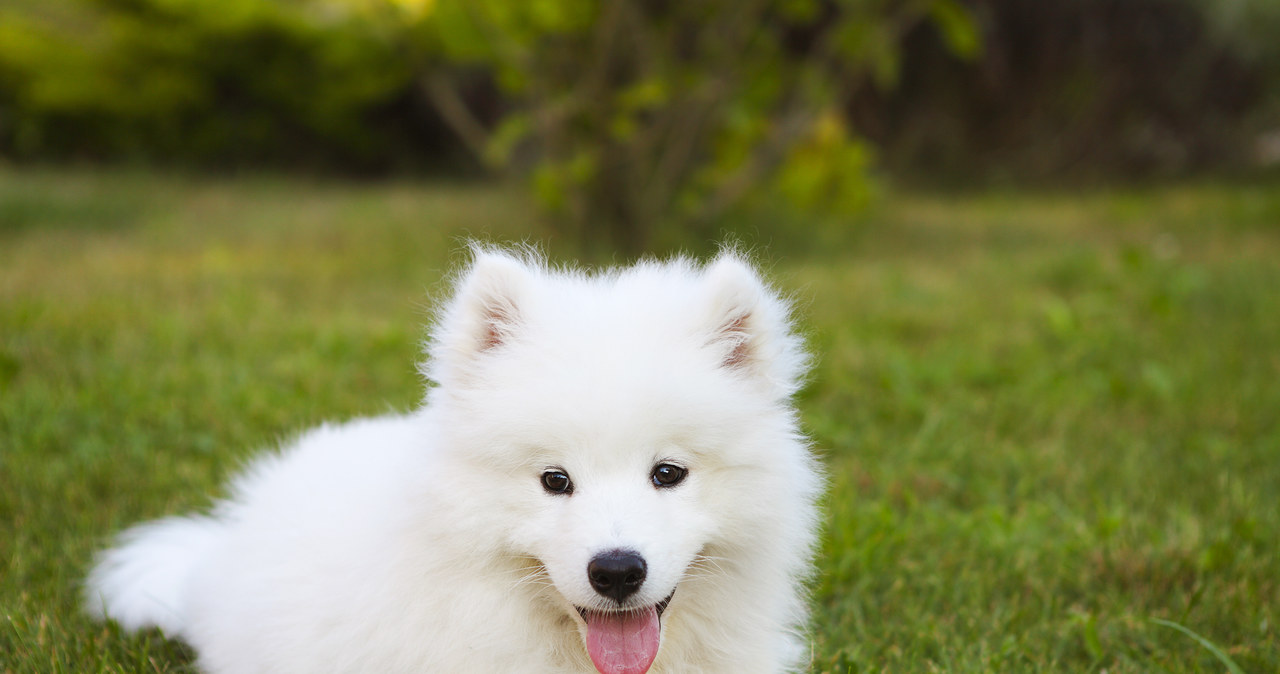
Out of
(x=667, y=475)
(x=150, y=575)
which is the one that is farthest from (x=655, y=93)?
(x=667, y=475)

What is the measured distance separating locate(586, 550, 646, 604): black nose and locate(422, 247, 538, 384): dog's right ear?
0.49 meters

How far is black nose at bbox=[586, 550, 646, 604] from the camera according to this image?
5.85 feet

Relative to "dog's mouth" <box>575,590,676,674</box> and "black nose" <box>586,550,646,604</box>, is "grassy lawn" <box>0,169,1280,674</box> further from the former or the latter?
"black nose" <box>586,550,646,604</box>

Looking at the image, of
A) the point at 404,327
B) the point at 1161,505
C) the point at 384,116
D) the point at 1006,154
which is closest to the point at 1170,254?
the point at 1161,505

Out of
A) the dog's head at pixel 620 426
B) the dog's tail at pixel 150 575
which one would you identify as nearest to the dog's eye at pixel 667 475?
the dog's head at pixel 620 426

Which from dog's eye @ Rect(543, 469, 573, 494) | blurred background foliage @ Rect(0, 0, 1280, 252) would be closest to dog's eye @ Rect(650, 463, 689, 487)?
dog's eye @ Rect(543, 469, 573, 494)

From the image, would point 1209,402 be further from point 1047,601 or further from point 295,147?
point 295,147

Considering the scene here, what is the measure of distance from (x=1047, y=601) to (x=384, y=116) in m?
13.6

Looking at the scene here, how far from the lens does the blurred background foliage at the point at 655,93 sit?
7.28m

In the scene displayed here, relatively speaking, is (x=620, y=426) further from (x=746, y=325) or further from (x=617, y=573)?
(x=746, y=325)

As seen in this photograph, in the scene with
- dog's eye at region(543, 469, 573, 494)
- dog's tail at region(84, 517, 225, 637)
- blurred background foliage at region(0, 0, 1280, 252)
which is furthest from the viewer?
blurred background foliage at region(0, 0, 1280, 252)

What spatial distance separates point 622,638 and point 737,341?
2.04 feet

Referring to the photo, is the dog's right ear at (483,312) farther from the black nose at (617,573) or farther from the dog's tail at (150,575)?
the dog's tail at (150,575)

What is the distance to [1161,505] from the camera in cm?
360
